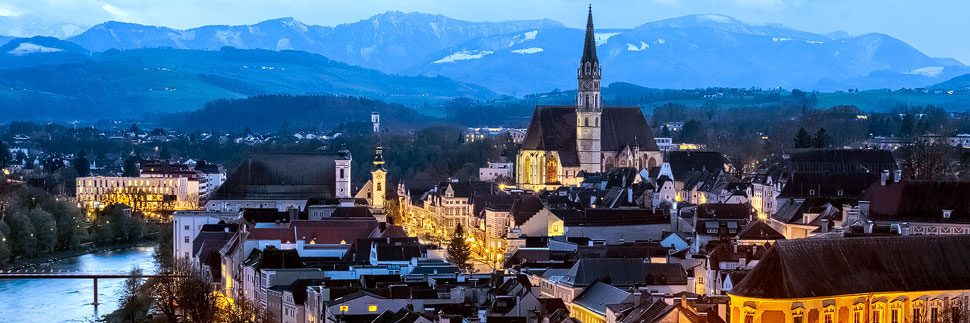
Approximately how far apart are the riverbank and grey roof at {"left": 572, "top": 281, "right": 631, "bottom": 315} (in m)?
42.6

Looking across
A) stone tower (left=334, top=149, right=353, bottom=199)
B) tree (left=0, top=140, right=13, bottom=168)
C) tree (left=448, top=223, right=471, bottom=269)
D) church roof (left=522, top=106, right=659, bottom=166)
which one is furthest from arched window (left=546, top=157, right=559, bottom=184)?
tree (left=0, top=140, right=13, bottom=168)

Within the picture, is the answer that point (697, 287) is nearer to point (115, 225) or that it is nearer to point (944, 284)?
point (944, 284)

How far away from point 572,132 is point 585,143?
1702mm

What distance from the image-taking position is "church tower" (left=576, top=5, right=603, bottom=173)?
100 meters

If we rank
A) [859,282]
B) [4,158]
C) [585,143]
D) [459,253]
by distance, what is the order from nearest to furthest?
1. [859,282]
2. [459,253]
3. [585,143]
4. [4,158]

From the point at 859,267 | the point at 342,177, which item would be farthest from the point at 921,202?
the point at 342,177

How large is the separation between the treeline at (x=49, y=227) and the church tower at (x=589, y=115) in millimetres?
29237

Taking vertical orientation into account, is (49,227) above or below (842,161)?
below

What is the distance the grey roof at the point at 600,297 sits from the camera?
140ft

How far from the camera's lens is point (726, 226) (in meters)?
62.6

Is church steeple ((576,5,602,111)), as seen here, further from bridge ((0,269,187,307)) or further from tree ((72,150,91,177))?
tree ((72,150,91,177))

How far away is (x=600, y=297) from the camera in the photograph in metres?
44.1

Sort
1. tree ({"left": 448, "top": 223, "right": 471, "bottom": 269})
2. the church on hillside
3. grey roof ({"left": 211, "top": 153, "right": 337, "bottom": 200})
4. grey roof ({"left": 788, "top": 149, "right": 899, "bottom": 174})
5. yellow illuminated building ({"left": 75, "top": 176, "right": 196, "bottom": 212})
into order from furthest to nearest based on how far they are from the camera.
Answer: yellow illuminated building ({"left": 75, "top": 176, "right": 196, "bottom": 212}), the church on hillside, grey roof ({"left": 211, "top": 153, "right": 337, "bottom": 200}), grey roof ({"left": 788, "top": 149, "right": 899, "bottom": 174}), tree ({"left": 448, "top": 223, "right": 471, "bottom": 269})

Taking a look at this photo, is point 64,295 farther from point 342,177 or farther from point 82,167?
point 82,167
